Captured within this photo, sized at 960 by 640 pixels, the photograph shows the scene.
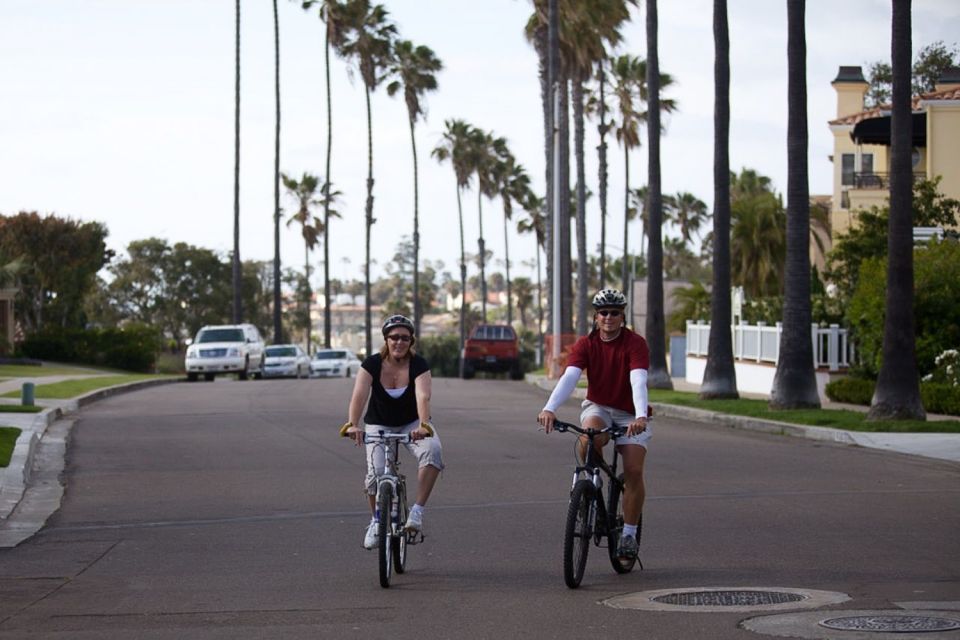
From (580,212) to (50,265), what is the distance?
27.6 m

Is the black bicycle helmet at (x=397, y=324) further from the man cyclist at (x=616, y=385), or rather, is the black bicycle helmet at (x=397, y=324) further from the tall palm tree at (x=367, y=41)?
the tall palm tree at (x=367, y=41)

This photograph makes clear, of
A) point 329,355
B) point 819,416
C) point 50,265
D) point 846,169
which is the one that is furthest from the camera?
point 50,265

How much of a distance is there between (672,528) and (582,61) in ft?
137

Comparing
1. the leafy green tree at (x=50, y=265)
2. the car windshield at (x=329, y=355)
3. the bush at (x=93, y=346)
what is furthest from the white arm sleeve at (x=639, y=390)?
the leafy green tree at (x=50, y=265)

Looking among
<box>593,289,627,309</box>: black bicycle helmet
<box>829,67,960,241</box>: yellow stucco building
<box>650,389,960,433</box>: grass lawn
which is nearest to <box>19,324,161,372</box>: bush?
<box>829,67,960,241</box>: yellow stucco building

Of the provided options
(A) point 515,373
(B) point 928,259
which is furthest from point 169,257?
(B) point 928,259

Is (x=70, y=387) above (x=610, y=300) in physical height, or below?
below

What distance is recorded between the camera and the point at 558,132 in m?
49.0

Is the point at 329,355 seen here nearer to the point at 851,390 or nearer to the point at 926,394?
the point at 851,390

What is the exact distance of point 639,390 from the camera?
9.80 m

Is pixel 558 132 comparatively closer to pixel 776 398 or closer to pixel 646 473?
pixel 776 398

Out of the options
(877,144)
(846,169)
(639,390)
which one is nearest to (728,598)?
(639,390)

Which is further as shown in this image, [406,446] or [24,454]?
[24,454]

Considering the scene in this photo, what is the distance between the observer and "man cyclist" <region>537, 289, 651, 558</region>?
33.0ft
